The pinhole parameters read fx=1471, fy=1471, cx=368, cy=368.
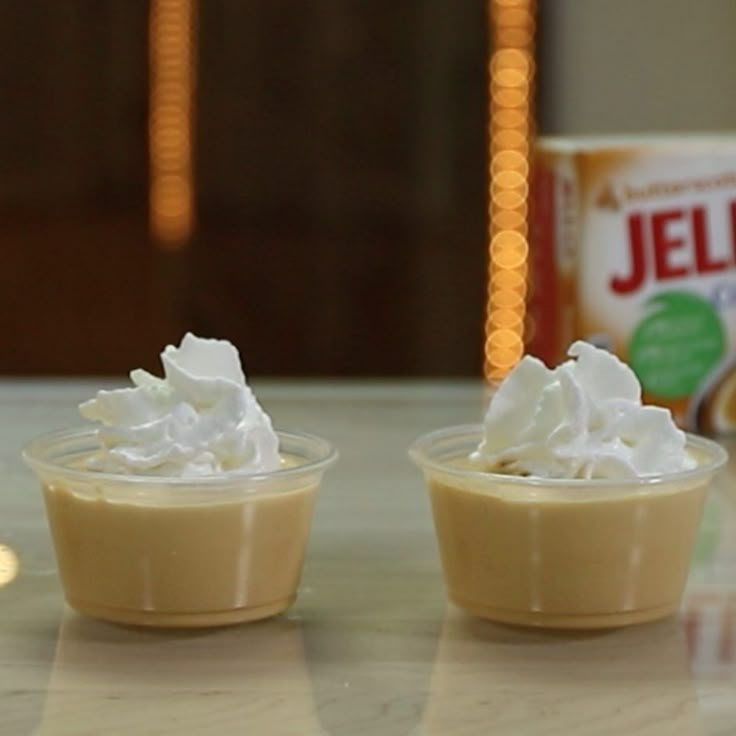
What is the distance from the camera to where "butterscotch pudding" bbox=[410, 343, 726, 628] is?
2.85 ft

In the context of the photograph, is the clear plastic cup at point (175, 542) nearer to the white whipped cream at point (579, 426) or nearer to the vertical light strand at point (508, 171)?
the white whipped cream at point (579, 426)

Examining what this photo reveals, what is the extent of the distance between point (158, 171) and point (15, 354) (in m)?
0.50

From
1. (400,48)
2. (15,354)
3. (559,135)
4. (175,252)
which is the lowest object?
(15,354)

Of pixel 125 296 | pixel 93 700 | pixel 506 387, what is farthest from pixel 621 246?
pixel 125 296

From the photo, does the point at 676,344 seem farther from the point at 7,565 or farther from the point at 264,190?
the point at 264,190

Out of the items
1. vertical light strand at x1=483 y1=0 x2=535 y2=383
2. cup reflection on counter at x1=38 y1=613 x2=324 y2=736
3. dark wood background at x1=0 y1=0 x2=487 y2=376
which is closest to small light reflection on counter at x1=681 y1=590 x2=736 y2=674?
cup reflection on counter at x1=38 y1=613 x2=324 y2=736

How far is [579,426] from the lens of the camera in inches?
34.9

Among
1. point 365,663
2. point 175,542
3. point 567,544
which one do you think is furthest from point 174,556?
point 567,544

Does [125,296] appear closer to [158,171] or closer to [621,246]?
[158,171]

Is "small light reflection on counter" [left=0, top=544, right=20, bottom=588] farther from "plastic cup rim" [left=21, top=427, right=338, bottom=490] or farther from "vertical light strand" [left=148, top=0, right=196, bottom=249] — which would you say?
"vertical light strand" [left=148, top=0, right=196, bottom=249]

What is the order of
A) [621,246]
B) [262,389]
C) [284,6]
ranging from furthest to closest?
[284,6] < [262,389] < [621,246]

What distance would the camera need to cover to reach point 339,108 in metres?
2.92

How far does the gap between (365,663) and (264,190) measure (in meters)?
2.21

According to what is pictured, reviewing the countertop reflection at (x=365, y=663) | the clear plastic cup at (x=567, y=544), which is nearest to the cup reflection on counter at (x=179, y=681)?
the countertop reflection at (x=365, y=663)
